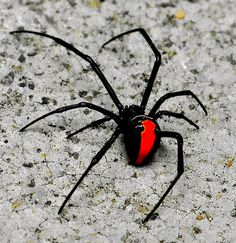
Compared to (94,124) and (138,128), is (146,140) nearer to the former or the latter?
(138,128)

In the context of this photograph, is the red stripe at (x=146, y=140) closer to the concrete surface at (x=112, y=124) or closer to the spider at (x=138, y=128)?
the spider at (x=138, y=128)

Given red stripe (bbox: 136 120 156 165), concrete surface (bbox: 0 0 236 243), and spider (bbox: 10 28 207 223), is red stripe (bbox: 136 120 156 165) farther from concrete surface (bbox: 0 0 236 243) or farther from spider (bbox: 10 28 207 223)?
concrete surface (bbox: 0 0 236 243)

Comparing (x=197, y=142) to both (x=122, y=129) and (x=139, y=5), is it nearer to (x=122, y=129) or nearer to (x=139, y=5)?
(x=122, y=129)

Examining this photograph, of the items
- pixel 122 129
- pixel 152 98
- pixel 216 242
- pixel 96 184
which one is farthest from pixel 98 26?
pixel 216 242

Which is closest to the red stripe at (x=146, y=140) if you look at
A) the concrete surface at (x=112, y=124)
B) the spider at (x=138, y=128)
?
the spider at (x=138, y=128)

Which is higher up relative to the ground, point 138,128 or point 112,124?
point 112,124

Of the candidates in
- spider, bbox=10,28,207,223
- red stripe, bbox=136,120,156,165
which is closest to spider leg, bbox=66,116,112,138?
spider, bbox=10,28,207,223

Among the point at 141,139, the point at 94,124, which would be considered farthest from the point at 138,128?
the point at 94,124
